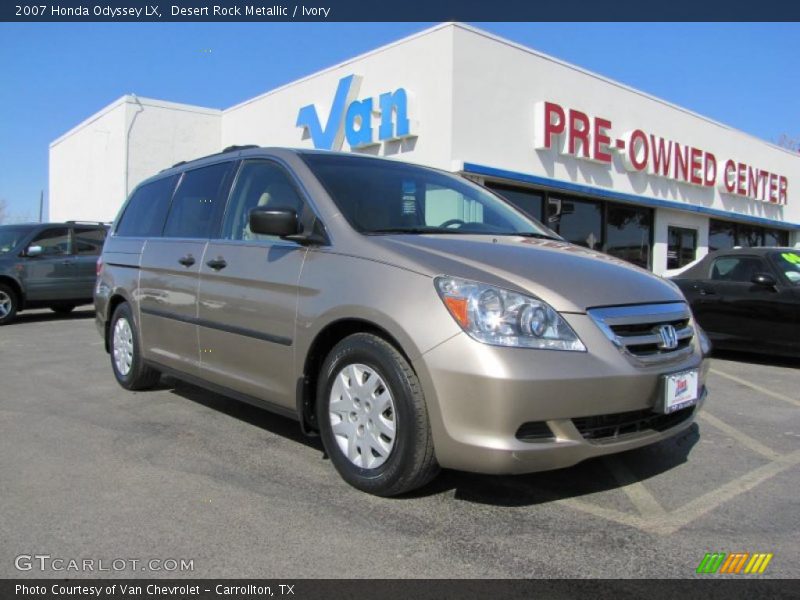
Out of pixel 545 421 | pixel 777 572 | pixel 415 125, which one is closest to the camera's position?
pixel 777 572

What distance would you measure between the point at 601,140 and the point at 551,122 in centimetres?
188

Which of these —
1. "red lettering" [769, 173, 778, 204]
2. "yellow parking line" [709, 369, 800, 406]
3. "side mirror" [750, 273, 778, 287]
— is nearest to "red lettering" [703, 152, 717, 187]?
"red lettering" [769, 173, 778, 204]

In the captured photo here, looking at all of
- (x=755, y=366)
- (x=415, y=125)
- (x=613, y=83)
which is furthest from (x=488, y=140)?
(x=755, y=366)

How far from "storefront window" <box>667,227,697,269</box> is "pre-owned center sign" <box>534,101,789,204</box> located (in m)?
1.38

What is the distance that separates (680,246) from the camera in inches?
725

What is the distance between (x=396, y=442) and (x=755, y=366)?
6136 millimetres

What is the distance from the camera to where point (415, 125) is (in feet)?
40.1

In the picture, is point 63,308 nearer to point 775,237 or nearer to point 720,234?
point 720,234

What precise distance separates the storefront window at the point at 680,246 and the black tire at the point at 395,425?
53.9ft

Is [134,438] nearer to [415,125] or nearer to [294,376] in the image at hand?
[294,376]

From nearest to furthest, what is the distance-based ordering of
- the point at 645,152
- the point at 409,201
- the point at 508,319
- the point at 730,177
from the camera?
the point at 508,319
the point at 409,201
the point at 645,152
the point at 730,177

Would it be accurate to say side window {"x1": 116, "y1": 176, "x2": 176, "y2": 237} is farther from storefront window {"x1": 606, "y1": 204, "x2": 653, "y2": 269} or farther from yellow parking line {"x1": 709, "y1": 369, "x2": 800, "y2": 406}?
storefront window {"x1": 606, "y1": 204, "x2": 653, "y2": 269}

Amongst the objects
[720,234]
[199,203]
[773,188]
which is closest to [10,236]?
[199,203]

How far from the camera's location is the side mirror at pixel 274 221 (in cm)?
338
